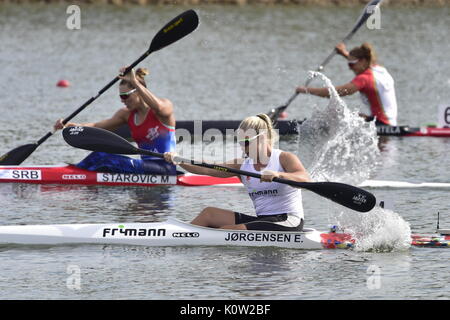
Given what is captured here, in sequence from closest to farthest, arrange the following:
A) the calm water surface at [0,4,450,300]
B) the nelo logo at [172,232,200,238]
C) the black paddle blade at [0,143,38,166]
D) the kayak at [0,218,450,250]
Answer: the calm water surface at [0,4,450,300]
the kayak at [0,218,450,250]
the nelo logo at [172,232,200,238]
the black paddle blade at [0,143,38,166]

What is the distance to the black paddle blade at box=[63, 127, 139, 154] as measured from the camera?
15.1 meters

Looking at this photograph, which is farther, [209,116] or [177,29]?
[209,116]

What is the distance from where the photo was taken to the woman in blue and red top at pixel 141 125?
56.9 ft

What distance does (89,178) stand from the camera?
60.3 feet

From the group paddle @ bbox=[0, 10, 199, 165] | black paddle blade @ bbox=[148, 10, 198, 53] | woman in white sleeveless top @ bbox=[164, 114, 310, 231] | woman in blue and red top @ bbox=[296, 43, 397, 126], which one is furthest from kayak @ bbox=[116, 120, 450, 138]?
woman in white sleeveless top @ bbox=[164, 114, 310, 231]

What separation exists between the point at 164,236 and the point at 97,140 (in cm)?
194

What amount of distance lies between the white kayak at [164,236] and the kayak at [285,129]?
927 centimetres

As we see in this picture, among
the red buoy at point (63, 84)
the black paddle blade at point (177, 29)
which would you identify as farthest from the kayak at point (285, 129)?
the red buoy at point (63, 84)

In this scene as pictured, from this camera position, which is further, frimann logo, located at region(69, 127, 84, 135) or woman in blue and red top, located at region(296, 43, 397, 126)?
woman in blue and red top, located at region(296, 43, 397, 126)

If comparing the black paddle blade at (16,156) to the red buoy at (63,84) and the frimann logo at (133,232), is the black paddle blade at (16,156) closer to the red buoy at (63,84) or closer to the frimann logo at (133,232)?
the frimann logo at (133,232)

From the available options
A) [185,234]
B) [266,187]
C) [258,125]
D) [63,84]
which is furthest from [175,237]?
[63,84]

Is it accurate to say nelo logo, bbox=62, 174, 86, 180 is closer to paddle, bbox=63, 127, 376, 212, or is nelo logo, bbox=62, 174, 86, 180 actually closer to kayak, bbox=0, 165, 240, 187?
kayak, bbox=0, 165, 240, 187

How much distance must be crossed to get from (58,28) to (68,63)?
8.50m

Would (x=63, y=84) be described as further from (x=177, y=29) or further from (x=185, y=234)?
(x=185, y=234)
